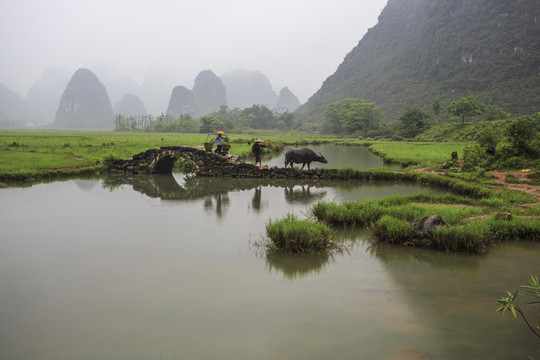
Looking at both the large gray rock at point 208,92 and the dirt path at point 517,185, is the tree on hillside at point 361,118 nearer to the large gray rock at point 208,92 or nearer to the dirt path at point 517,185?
the dirt path at point 517,185

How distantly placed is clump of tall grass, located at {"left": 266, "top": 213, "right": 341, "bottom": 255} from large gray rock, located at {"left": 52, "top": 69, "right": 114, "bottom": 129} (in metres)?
166

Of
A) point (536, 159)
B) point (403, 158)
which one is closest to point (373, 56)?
point (403, 158)

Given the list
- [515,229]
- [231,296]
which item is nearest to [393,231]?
[515,229]

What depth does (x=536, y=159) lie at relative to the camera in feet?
46.6

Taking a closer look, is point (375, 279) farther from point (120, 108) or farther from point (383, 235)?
point (120, 108)

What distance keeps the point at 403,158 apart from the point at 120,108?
200196 mm

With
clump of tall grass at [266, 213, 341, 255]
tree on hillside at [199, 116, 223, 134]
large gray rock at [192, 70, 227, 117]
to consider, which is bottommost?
clump of tall grass at [266, 213, 341, 255]

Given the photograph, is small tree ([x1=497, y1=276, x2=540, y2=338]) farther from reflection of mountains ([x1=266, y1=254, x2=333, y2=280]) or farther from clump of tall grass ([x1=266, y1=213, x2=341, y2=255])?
clump of tall grass ([x1=266, y1=213, x2=341, y2=255])

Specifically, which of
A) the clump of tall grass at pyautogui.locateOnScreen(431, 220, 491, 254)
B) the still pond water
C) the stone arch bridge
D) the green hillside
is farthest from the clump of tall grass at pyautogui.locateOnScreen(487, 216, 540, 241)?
the green hillside

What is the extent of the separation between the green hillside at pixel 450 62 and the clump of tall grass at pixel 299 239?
5554 centimetres

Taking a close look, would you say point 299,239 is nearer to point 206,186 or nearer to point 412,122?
point 206,186

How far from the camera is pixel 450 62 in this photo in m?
75.9

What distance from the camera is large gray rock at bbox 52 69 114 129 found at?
154 meters

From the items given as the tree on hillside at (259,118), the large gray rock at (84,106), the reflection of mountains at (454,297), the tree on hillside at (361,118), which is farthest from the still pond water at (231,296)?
the large gray rock at (84,106)
